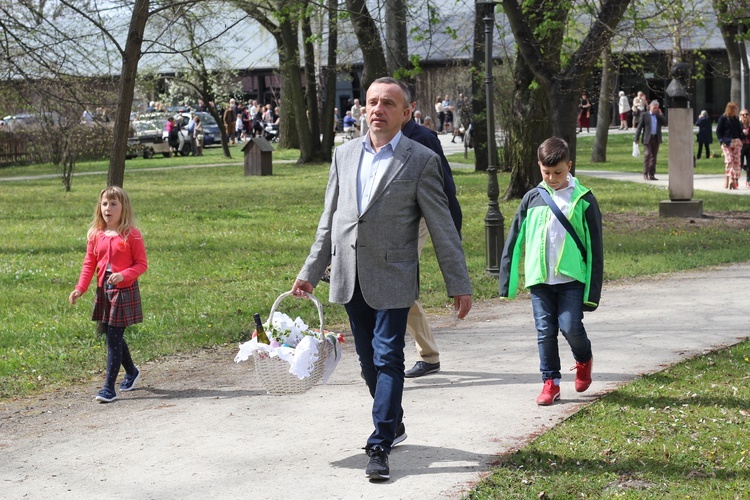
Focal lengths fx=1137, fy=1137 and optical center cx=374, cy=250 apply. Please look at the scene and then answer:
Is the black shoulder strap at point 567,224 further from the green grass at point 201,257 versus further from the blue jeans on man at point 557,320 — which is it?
the green grass at point 201,257

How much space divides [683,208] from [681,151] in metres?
0.95

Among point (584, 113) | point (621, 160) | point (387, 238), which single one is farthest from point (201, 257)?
point (584, 113)

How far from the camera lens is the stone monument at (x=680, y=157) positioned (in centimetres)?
1739

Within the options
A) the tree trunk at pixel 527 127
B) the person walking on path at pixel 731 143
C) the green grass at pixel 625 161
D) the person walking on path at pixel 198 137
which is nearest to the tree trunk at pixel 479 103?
the green grass at pixel 625 161

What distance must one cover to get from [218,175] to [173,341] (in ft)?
76.1

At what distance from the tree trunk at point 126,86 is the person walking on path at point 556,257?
3.78 meters

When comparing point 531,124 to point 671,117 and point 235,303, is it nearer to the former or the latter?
point 671,117

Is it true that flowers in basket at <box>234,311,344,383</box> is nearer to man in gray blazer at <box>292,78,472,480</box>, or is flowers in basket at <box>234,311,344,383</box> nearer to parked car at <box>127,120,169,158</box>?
man in gray blazer at <box>292,78,472,480</box>

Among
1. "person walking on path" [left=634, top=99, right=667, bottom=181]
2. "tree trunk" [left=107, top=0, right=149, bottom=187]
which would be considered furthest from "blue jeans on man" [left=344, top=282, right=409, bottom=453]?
"person walking on path" [left=634, top=99, right=667, bottom=181]

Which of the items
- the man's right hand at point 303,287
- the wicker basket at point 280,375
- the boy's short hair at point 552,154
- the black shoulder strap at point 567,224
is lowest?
the wicker basket at point 280,375

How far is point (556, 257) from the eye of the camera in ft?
21.8

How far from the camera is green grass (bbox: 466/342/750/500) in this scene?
5.19 meters

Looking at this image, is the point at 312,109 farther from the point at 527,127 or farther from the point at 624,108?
the point at 624,108

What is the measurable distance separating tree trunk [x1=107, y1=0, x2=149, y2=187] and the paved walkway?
172 cm
